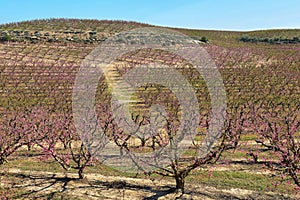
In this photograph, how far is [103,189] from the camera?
33.0ft

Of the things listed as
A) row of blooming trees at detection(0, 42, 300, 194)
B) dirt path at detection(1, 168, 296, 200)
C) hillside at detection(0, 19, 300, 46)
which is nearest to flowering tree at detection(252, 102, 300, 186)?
row of blooming trees at detection(0, 42, 300, 194)

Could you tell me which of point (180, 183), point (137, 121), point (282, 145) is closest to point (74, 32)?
point (137, 121)

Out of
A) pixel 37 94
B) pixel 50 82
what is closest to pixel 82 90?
pixel 37 94

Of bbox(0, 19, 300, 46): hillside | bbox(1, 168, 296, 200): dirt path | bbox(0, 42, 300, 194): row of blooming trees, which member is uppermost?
bbox(0, 19, 300, 46): hillside

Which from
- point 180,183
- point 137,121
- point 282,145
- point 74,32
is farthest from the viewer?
point 74,32

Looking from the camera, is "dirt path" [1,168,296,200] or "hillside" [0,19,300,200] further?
"hillside" [0,19,300,200]

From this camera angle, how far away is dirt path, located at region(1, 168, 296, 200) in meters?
9.60

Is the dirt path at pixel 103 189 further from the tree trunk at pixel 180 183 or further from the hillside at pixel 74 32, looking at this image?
the hillside at pixel 74 32

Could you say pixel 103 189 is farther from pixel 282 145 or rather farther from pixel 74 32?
pixel 74 32

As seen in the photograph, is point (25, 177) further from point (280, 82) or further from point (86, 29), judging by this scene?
point (86, 29)

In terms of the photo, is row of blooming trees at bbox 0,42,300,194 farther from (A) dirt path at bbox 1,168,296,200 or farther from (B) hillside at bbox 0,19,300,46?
(B) hillside at bbox 0,19,300,46

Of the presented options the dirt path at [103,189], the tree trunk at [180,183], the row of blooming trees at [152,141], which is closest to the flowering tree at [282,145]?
the row of blooming trees at [152,141]

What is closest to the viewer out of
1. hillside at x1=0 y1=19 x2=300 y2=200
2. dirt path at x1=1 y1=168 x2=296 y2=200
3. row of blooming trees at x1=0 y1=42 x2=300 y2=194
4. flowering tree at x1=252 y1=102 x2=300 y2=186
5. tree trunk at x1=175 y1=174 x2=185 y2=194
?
flowering tree at x1=252 y1=102 x2=300 y2=186

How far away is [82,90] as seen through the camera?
91.3 ft
